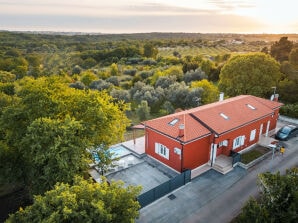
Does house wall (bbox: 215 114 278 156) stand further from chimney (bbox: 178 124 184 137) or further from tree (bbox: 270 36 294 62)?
tree (bbox: 270 36 294 62)

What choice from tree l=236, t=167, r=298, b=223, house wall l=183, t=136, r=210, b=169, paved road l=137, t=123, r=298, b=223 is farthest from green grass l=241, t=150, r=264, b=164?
tree l=236, t=167, r=298, b=223

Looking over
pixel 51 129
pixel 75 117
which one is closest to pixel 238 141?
pixel 75 117

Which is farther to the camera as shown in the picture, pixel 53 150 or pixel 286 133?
pixel 286 133

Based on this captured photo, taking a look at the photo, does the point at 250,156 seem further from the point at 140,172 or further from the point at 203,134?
the point at 140,172

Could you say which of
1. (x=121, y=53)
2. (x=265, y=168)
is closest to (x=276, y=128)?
(x=265, y=168)

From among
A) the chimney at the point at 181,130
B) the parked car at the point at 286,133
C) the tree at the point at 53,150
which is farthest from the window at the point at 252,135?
the tree at the point at 53,150

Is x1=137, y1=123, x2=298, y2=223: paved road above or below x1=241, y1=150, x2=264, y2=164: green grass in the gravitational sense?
below

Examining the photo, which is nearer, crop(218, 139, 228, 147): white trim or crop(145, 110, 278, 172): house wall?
crop(145, 110, 278, 172): house wall
